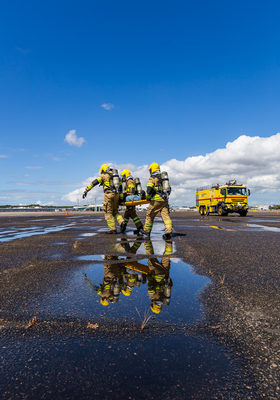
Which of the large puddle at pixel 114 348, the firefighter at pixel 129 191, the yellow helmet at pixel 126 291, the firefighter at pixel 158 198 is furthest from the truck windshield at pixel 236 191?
the yellow helmet at pixel 126 291

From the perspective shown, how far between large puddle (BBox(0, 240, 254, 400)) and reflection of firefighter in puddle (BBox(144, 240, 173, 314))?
0.5 inches

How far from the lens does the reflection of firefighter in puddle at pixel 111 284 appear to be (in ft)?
9.48

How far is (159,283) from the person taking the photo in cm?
339

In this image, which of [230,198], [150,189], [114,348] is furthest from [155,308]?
[230,198]

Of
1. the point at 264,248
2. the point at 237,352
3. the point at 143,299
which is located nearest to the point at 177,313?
the point at 143,299

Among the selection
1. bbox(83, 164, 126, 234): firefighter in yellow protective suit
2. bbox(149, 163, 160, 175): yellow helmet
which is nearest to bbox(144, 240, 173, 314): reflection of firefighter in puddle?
bbox(149, 163, 160, 175): yellow helmet

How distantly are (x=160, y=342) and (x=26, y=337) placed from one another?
3.52ft

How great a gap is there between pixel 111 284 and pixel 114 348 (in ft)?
4.79

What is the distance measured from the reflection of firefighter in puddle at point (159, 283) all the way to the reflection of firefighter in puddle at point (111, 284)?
0.39 metres

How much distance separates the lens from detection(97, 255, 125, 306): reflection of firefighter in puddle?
2.89 meters

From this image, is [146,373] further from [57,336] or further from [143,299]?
[143,299]

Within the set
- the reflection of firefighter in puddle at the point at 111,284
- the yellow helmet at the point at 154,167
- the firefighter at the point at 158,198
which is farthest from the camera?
→ the yellow helmet at the point at 154,167

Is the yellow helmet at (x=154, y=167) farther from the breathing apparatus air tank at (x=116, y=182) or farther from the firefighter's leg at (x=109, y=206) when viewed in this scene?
the firefighter's leg at (x=109, y=206)

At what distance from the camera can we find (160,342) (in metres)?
1.97
